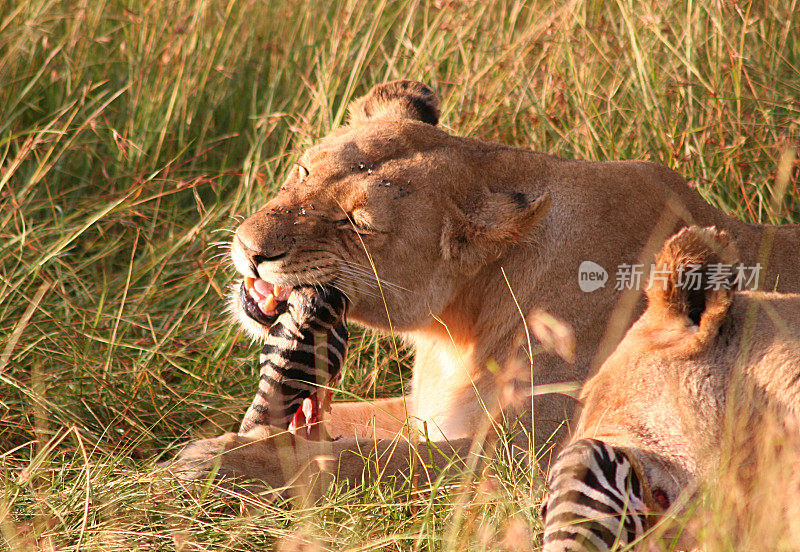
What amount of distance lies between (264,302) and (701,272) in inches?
57.9

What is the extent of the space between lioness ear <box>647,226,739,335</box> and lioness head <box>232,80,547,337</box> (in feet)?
2.99

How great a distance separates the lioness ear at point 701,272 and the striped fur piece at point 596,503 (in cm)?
36

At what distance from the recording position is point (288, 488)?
2.72 metres

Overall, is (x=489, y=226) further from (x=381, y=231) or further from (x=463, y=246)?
(x=381, y=231)

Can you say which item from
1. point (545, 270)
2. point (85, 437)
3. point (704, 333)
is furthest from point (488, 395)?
point (85, 437)

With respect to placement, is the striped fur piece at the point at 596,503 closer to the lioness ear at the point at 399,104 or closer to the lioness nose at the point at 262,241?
the lioness nose at the point at 262,241

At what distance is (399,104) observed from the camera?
11.9 ft

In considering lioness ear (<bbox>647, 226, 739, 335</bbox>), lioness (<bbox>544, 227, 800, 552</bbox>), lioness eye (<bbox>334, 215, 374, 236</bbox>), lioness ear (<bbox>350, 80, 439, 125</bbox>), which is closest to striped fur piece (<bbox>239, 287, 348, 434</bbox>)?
lioness eye (<bbox>334, 215, 374, 236</bbox>)

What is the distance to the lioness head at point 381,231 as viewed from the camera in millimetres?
3016

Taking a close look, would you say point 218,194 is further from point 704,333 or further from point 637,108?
point 704,333

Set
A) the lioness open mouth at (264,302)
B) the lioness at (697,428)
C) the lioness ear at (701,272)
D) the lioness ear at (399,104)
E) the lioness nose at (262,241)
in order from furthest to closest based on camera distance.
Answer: the lioness ear at (399,104)
the lioness open mouth at (264,302)
the lioness nose at (262,241)
the lioness ear at (701,272)
the lioness at (697,428)

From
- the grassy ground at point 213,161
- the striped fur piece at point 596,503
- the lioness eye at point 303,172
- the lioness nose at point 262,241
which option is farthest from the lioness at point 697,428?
the lioness eye at point 303,172

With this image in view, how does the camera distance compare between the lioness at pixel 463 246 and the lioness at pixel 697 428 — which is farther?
the lioness at pixel 463 246

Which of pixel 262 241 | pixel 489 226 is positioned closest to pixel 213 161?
pixel 262 241
